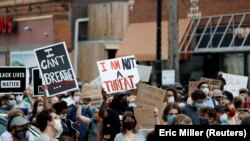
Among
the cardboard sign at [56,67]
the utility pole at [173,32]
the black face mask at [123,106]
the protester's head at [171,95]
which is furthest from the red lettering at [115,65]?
the utility pole at [173,32]

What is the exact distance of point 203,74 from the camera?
30.1 meters

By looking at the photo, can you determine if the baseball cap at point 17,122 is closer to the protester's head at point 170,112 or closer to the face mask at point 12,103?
the protester's head at point 170,112

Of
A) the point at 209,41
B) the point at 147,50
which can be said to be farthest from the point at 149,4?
the point at 209,41

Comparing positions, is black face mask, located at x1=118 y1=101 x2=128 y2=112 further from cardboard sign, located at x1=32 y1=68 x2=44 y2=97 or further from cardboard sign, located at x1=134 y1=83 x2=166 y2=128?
cardboard sign, located at x1=32 y1=68 x2=44 y2=97

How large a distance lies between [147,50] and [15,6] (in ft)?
35.7

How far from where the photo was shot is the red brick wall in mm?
28273

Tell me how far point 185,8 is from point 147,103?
20181 mm

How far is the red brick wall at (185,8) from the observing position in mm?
28273

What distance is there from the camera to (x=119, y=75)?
14438mm

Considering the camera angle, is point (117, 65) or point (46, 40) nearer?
Answer: point (117, 65)

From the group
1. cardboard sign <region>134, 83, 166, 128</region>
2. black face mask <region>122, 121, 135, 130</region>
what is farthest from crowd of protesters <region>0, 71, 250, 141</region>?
cardboard sign <region>134, 83, 166, 128</region>

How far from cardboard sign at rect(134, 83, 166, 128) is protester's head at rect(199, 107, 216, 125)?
572mm

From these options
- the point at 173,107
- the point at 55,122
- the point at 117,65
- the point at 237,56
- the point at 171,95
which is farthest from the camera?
the point at 237,56

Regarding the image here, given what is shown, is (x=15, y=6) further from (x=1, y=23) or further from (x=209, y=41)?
(x=209, y=41)
